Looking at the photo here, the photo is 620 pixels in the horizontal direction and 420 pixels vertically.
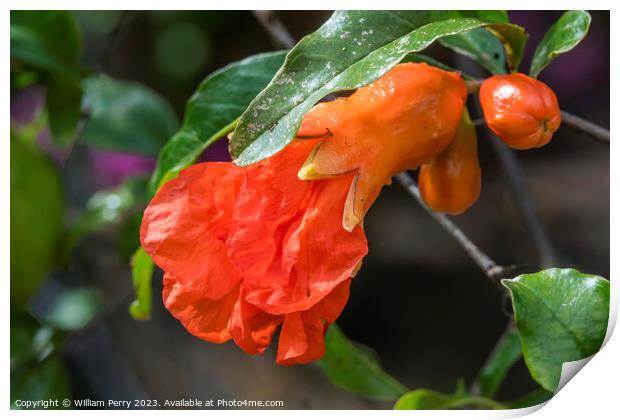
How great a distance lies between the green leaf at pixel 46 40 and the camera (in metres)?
0.76

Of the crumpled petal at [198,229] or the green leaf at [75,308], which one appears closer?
the crumpled petal at [198,229]

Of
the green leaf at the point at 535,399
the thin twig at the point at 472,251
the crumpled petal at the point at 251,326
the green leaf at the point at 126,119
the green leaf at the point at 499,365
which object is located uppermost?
the crumpled petal at the point at 251,326

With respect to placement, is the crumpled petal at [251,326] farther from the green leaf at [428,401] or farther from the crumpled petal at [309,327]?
the green leaf at [428,401]

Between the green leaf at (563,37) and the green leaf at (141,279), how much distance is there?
0.97 feet

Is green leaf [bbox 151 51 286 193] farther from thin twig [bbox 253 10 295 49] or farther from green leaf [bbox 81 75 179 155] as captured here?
green leaf [bbox 81 75 179 155]

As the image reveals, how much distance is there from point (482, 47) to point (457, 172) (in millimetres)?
106

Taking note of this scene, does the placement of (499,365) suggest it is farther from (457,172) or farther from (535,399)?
(457,172)

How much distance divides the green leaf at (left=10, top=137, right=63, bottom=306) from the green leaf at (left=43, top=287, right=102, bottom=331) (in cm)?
17

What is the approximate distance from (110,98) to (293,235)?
0.53m

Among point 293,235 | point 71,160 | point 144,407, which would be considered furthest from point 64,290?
point 293,235

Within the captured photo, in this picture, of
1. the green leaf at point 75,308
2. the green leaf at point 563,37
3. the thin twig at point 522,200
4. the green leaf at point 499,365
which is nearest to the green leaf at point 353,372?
the green leaf at point 499,365

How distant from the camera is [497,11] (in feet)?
1.78

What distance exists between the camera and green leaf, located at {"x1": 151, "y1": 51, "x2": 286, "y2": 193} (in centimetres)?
58
